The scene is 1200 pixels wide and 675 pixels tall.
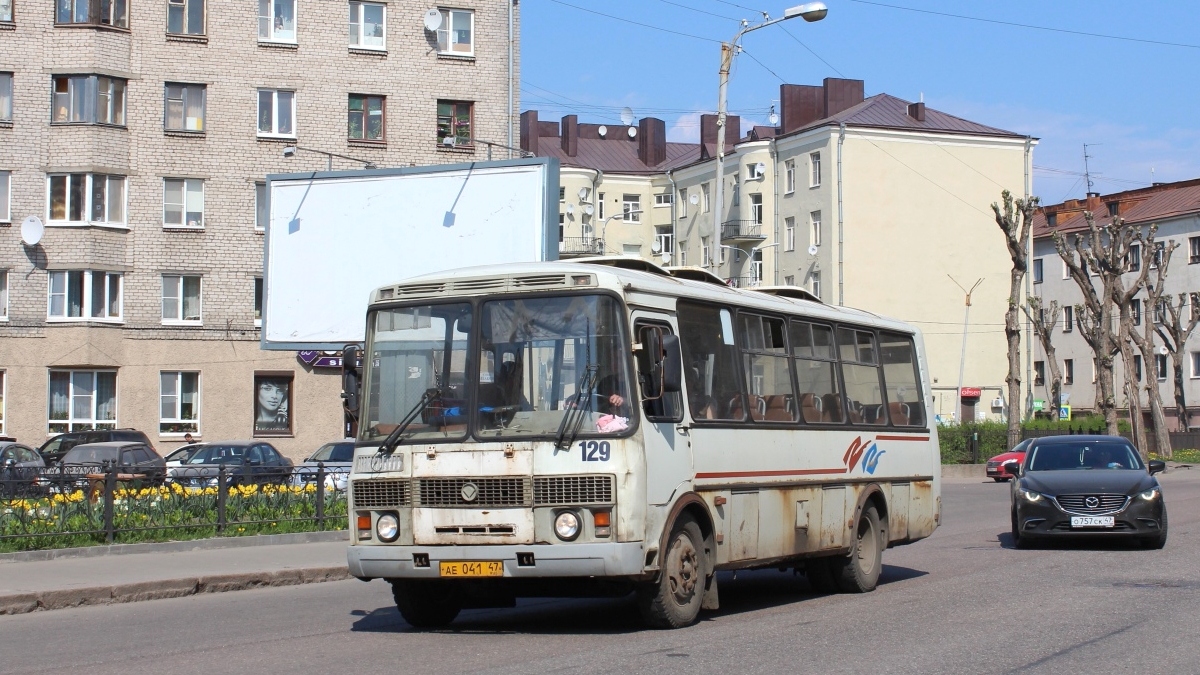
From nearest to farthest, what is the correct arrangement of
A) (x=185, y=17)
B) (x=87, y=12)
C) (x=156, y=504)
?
1. (x=156, y=504)
2. (x=87, y=12)
3. (x=185, y=17)

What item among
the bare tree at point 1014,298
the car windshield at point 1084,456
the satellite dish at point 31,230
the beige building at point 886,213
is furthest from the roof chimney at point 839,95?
the car windshield at point 1084,456

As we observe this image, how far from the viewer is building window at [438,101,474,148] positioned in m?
48.1

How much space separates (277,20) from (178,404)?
12.1 meters

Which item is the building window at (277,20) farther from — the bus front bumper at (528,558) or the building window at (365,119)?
the bus front bumper at (528,558)

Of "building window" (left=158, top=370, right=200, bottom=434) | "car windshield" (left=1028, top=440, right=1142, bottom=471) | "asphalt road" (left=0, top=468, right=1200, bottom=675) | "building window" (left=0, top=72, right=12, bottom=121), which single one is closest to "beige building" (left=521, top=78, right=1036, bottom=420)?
"building window" (left=158, top=370, right=200, bottom=434)

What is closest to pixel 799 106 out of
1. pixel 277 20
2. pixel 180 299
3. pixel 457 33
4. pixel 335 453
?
pixel 457 33

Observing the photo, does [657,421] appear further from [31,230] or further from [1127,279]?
[1127,279]

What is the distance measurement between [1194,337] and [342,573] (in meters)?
77.1

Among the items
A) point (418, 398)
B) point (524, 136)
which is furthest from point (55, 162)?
point (524, 136)

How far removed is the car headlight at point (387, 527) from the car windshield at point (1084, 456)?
37.4 ft

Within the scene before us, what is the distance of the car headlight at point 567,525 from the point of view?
1019 cm

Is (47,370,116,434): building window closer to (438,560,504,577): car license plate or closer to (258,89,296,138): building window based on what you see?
(258,89,296,138): building window

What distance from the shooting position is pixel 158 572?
50.5 feet

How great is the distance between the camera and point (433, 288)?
11.1 metres
